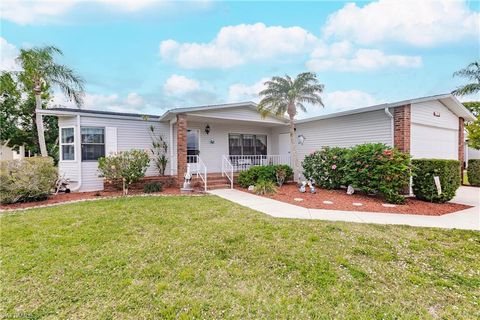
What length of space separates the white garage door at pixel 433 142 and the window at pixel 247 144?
7693mm

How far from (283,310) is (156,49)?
13.2 meters

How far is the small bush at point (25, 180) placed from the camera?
743cm

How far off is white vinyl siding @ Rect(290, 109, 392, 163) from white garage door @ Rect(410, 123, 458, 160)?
117cm

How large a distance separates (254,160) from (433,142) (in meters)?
8.44

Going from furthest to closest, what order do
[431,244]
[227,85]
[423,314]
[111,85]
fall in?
1. [227,85]
2. [111,85]
3. [431,244]
4. [423,314]

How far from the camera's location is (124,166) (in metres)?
9.18

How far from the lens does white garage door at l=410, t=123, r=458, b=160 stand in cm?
925

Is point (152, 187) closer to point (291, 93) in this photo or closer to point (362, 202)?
point (291, 93)

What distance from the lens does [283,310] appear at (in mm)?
2525

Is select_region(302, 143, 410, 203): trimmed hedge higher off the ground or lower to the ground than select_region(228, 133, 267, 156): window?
lower

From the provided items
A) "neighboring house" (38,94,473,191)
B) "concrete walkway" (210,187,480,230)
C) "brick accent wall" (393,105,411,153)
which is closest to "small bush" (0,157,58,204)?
"neighboring house" (38,94,473,191)

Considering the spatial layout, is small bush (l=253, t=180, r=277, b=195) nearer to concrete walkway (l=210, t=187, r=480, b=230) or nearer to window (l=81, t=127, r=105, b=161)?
concrete walkway (l=210, t=187, r=480, b=230)

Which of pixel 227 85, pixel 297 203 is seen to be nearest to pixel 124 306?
pixel 297 203

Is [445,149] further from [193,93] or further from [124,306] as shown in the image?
[193,93]
